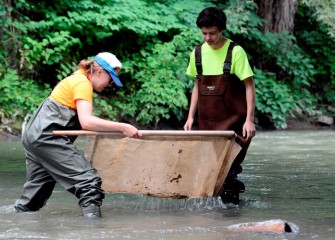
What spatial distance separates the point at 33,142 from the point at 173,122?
450 inches

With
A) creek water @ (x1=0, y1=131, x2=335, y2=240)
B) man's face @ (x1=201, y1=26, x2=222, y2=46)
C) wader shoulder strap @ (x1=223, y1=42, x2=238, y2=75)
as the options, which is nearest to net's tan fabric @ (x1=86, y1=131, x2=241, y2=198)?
creek water @ (x1=0, y1=131, x2=335, y2=240)

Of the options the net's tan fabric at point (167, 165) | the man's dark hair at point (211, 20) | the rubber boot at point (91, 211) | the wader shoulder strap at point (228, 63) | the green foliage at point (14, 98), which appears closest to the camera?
the rubber boot at point (91, 211)

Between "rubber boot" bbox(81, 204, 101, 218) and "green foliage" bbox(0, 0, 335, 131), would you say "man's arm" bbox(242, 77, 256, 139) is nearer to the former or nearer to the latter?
"rubber boot" bbox(81, 204, 101, 218)

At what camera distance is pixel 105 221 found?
654 cm

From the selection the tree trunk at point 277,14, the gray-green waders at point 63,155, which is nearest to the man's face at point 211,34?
the gray-green waders at point 63,155

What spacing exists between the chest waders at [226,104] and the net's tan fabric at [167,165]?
0.38 m

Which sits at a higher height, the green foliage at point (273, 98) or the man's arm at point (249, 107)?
the man's arm at point (249, 107)

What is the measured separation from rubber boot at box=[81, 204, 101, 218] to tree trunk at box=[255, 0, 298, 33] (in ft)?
47.6

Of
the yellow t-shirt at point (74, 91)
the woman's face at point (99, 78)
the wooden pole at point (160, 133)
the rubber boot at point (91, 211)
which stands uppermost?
the woman's face at point (99, 78)

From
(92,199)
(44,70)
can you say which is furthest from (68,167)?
(44,70)

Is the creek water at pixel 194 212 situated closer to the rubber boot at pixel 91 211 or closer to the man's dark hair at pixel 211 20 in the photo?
the rubber boot at pixel 91 211

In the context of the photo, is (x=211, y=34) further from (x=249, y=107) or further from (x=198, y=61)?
(x=249, y=107)

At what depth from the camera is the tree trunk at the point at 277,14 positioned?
20.5m

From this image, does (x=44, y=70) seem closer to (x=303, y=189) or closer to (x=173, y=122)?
(x=173, y=122)
